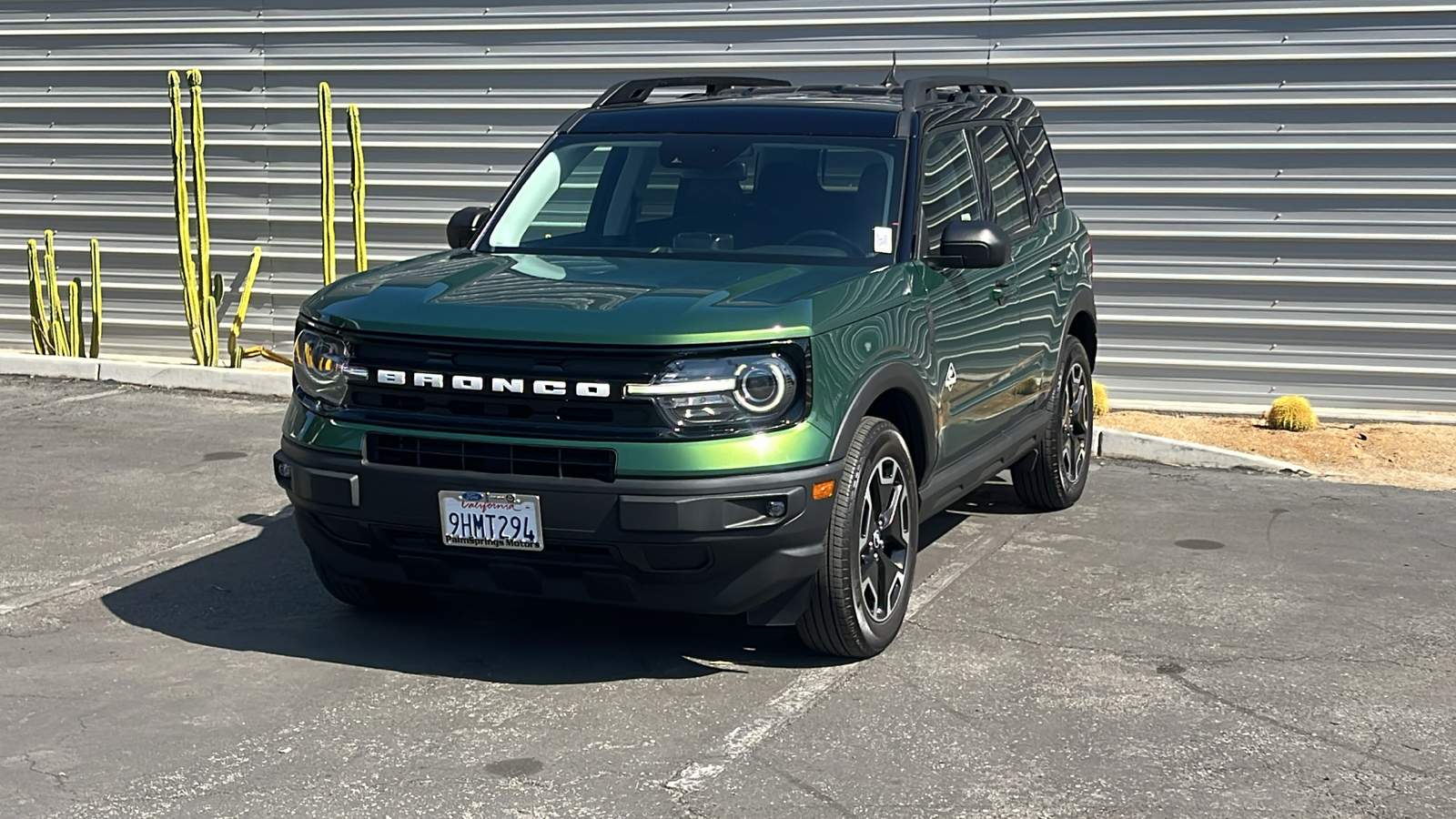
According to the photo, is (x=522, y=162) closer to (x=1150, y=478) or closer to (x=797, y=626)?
(x=1150, y=478)

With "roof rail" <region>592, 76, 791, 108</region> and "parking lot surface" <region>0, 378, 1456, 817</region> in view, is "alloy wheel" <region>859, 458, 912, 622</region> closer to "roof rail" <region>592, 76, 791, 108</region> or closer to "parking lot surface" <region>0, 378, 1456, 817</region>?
"parking lot surface" <region>0, 378, 1456, 817</region>

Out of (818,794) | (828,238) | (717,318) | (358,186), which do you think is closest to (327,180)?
(358,186)

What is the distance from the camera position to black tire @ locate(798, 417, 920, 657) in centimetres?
546

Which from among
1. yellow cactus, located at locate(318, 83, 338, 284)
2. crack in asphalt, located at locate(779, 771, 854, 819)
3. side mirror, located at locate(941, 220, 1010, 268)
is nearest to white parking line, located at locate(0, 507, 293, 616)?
crack in asphalt, located at locate(779, 771, 854, 819)

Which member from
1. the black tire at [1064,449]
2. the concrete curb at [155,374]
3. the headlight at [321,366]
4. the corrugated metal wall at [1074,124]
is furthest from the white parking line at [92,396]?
the black tire at [1064,449]

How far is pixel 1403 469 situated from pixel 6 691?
7.26 meters

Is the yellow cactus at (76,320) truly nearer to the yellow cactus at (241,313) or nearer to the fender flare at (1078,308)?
the yellow cactus at (241,313)

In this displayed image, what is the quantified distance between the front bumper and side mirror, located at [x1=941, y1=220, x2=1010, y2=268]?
123 centimetres

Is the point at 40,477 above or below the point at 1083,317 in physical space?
below

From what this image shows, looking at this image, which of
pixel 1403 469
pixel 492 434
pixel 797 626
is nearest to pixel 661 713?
pixel 797 626

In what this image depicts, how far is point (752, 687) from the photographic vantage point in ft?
17.9

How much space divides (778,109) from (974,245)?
3.38 feet

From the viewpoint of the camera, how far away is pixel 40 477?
862 centimetres

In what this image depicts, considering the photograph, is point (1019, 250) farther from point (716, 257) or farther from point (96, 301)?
point (96, 301)
